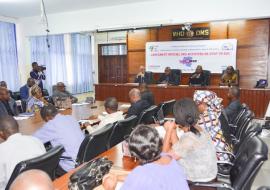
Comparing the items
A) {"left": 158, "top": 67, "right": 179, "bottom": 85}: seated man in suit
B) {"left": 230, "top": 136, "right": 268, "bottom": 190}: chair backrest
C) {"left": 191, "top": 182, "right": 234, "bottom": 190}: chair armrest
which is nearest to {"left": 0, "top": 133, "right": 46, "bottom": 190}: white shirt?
{"left": 191, "top": 182, "right": 234, "bottom": 190}: chair armrest

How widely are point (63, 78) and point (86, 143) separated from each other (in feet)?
24.6

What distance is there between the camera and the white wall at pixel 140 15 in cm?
541

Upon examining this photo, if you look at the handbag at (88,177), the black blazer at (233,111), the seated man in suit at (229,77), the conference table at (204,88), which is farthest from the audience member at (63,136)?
the seated man in suit at (229,77)

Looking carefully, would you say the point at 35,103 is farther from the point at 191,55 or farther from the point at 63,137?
the point at 191,55

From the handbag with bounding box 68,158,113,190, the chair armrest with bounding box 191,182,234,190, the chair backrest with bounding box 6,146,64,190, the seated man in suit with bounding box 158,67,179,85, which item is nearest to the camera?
the handbag with bounding box 68,158,113,190

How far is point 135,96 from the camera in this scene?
13.2 feet

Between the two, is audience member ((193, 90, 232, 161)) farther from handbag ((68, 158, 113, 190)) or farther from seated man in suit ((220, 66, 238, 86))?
seated man in suit ((220, 66, 238, 86))

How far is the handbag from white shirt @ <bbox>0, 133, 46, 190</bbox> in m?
0.57

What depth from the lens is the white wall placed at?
541 cm

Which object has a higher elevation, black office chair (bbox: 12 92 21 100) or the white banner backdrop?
the white banner backdrop

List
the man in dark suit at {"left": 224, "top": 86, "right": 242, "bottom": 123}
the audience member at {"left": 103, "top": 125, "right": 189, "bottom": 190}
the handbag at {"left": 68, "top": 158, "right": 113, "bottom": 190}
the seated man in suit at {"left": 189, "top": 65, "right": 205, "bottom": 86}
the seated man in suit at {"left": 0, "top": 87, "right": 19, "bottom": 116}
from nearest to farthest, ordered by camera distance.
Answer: the audience member at {"left": 103, "top": 125, "right": 189, "bottom": 190}, the handbag at {"left": 68, "top": 158, "right": 113, "bottom": 190}, the man in dark suit at {"left": 224, "top": 86, "right": 242, "bottom": 123}, the seated man in suit at {"left": 0, "top": 87, "right": 19, "bottom": 116}, the seated man in suit at {"left": 189, "top": 65, "right": 205, "bottom": 86}

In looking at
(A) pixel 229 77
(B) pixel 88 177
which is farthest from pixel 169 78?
(B) pixel 88 177

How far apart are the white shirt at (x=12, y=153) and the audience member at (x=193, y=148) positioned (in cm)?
102

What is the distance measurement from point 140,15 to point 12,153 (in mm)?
5164
